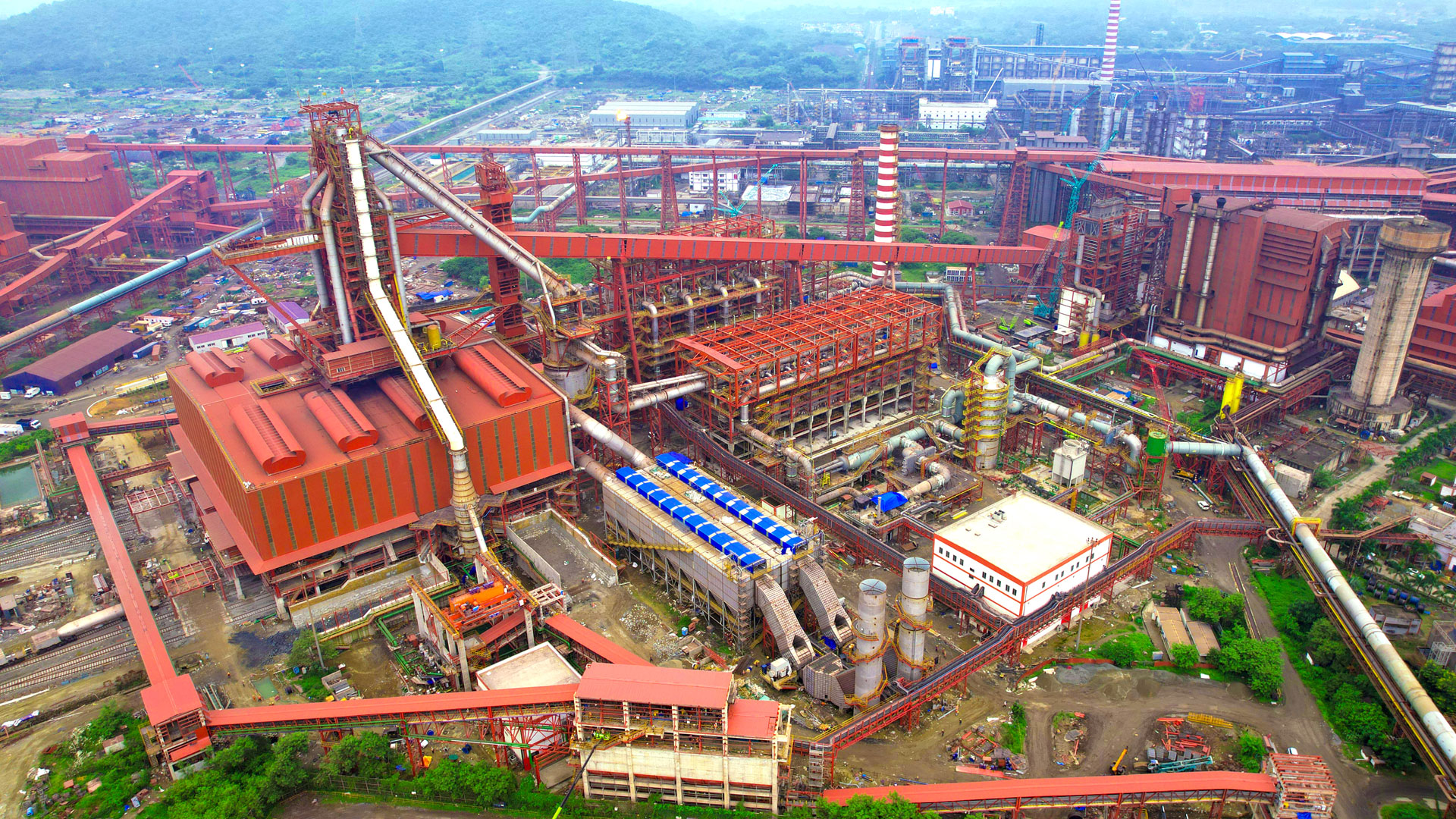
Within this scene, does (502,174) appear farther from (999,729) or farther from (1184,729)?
(1184,729)

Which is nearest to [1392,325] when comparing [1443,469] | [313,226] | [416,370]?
[1443,469]

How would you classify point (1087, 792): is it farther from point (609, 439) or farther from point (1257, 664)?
point (609, 439)

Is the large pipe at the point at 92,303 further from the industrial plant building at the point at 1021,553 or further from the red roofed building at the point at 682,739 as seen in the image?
the industrial plant building at the point at 1021,553

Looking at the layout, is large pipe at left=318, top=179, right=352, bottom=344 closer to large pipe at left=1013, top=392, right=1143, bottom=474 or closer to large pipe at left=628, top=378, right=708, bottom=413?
large pipe at left=628, top=378, right=708, bottom=413

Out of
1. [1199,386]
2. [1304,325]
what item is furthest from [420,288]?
[1304,325]

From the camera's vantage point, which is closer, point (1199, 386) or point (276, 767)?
point (276, 767)

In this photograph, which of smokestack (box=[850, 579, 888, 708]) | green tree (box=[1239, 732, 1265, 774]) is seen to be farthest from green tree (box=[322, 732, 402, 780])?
green tree (box=[1239, 732, 1265, 774])
